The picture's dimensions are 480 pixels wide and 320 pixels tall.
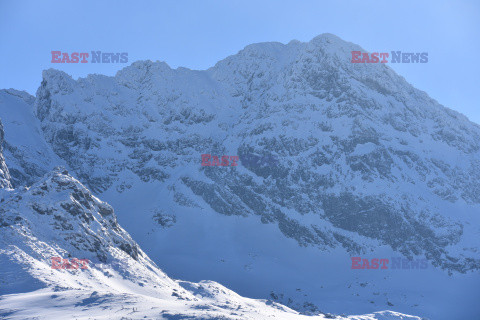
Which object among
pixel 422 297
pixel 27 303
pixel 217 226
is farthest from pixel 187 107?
pixel 27 303

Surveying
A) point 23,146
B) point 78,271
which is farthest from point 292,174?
point 78,271

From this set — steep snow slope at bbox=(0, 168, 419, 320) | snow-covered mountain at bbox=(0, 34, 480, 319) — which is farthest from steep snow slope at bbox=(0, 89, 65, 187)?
steep snow slope at bbox=(0, 168, 419, 320)

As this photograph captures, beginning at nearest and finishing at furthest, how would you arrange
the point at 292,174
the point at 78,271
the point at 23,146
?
the point at 78,271 → the point at 292,174 → the point at 23,146

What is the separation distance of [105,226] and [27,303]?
112 ft

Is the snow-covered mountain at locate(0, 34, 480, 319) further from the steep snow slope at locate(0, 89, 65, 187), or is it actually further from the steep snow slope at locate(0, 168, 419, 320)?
the steep snow slope at locate(0, 168, 419, 320)

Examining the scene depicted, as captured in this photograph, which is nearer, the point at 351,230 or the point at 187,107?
the point at 351,230

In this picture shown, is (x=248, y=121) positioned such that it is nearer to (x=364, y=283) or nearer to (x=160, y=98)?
(x=160, y=98)

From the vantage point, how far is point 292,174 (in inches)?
6166

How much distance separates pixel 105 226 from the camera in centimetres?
7731

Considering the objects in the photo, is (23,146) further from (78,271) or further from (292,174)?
(78,271)

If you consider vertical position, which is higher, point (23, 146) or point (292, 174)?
point (23, 146)

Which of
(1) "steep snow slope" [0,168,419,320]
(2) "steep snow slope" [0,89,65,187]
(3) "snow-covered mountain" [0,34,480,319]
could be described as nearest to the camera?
(1) "steep snow slope" [0,168,419,320]

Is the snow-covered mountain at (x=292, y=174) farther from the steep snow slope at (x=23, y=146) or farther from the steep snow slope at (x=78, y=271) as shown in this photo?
the steep snow slope at (x=78, y=271)

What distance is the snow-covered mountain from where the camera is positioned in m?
127
